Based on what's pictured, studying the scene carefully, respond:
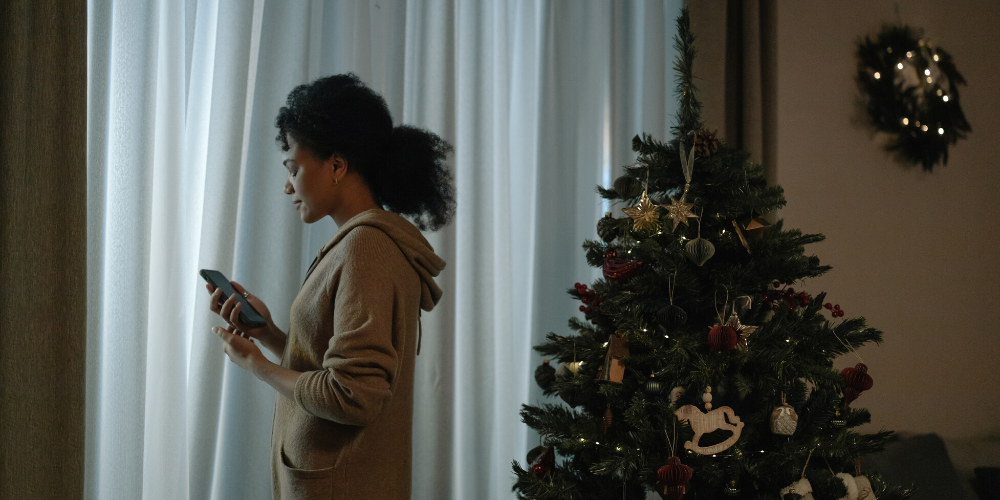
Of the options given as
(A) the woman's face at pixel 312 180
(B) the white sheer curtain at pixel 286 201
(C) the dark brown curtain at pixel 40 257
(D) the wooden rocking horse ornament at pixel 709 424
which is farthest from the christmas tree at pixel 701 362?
(C) the dark brown curtain at pixel 40 257

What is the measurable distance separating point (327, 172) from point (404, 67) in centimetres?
83

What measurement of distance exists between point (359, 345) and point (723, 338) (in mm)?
709

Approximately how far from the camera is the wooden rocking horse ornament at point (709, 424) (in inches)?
51.0

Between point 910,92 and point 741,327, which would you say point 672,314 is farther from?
point 910,92

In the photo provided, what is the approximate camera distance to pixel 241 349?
1.13 m

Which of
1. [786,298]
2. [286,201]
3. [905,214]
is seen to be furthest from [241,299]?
[905,214]

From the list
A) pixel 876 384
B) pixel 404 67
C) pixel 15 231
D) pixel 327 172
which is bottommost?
pixel 876 384

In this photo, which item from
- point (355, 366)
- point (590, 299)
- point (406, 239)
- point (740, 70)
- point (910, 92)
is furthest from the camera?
point (910, 92)

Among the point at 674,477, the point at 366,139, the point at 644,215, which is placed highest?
the point at 366,139

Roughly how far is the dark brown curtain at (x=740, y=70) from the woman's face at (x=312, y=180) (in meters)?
1.38

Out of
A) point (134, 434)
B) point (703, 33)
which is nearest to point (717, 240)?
point (703, 33)

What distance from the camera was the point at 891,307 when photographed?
2.55 meters

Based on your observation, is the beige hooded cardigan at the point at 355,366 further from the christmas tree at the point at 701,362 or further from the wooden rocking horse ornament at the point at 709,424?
the wooden rocking horse ornament at the point at 709,424

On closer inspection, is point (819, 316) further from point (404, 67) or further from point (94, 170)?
point (94, 170)
